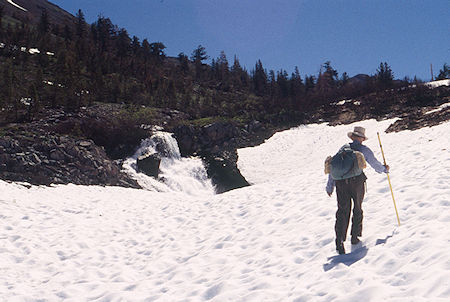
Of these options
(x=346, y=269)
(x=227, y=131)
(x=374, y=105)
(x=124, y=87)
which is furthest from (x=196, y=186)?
(x=374, y=105)

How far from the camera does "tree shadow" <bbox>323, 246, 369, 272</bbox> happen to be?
4.97 m

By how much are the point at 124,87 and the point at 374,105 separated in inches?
1373

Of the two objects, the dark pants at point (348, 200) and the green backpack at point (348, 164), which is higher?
the green backpack at point (348, 164)

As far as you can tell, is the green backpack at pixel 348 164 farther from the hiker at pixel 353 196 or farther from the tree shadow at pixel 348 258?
the tree shadow at pixel 348 258

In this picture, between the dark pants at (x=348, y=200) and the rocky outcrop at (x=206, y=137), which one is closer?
the dark pants at (x=348, y=200)

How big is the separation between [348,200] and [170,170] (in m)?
21.7

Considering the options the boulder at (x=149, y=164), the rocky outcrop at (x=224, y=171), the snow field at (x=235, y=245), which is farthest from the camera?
the rocky outcrop at (x=224, y=171)

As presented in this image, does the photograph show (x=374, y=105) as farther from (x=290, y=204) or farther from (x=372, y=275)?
(x=372, y=275)

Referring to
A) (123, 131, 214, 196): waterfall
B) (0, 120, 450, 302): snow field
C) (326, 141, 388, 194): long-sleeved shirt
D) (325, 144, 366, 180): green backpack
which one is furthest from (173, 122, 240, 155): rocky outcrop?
(325, 144, 366, 180): green backpack

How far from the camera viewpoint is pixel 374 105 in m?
37.8

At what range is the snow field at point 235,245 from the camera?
443 centimetres

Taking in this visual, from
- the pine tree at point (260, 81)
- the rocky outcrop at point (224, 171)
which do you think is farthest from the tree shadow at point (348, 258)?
the pine tree at point (260, 81)

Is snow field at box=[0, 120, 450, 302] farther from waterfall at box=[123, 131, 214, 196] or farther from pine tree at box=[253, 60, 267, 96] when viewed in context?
pine tree at box=[253, 60, 267, 96]

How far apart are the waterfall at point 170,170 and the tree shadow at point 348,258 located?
17.0 metres
